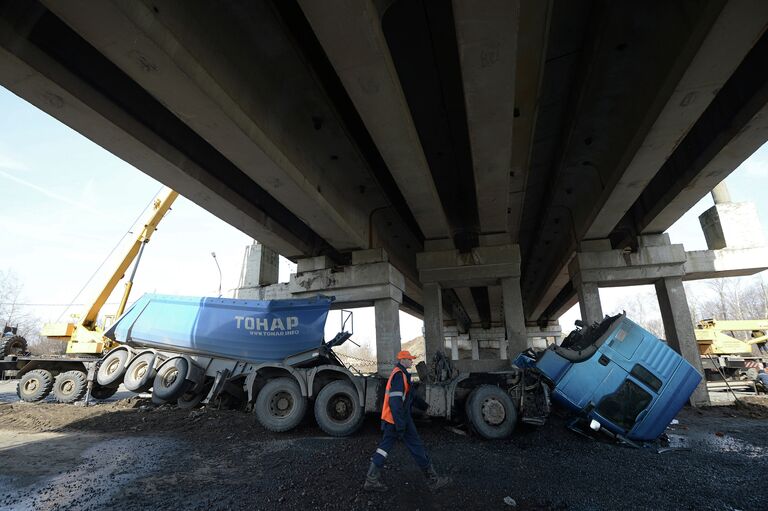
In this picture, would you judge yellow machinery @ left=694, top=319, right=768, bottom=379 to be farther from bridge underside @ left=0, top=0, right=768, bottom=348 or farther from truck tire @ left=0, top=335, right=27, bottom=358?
truck tire @ left=0, top=335, right=27, bottom=358

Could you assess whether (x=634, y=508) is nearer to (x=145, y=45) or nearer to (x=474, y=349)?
(x=145, y=45)

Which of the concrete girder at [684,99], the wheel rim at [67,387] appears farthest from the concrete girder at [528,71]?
the wheel rim at [67,387]

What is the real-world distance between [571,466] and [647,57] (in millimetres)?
6760

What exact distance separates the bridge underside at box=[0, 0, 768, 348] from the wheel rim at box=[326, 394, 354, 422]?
418 centimetres

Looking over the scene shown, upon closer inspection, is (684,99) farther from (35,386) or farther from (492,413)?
(35,386)

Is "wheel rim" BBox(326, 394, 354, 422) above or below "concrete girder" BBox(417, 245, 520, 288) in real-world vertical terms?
below

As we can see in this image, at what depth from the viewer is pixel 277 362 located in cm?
902

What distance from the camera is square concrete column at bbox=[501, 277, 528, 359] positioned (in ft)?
40.5

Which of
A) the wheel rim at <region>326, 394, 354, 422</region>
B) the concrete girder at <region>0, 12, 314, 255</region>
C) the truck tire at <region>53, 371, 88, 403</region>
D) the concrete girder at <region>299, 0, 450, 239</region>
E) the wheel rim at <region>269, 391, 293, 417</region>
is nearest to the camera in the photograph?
the concrete girder at <region>299, 0, 450, 239</region>

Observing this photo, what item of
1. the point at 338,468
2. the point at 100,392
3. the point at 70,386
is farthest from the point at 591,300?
the point at 70,386

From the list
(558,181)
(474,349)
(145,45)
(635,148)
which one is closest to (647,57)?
(635,148)

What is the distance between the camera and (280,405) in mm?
8430

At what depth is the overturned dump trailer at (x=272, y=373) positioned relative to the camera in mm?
7609

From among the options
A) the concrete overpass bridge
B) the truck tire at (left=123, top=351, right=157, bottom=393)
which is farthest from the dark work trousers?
the truck tire at (left=123, top=351, right=157, bottom=393)
